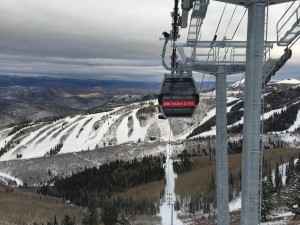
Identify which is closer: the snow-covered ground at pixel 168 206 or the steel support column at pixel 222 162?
the steel support column at pixel 222 162

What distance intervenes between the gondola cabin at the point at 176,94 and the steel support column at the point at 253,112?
28.0ft

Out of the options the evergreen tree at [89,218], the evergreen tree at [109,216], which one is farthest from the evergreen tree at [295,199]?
the evergreen tree at [89,218]

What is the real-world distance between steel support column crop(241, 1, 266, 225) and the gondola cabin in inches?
336

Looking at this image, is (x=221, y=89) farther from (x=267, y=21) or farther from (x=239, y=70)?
(x=267, y=21)

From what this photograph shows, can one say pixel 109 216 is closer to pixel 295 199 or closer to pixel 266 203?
pixel 266 203

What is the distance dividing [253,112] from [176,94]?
8672 mm

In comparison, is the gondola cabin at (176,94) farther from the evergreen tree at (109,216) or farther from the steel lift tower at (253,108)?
the evergreen tree at (109,216)

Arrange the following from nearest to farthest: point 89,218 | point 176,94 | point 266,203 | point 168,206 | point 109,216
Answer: point 176,94 → point 266,203 → point 89,218 → point 109,216 → point 168,206

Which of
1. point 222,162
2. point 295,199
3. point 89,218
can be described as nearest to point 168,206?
point 89,218

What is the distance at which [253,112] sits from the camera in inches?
566

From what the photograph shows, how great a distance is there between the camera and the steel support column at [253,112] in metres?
14.2

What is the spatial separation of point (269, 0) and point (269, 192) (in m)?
79.0

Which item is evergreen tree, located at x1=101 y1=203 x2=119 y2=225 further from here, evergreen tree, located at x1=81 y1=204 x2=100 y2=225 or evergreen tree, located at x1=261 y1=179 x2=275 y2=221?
evergreen tree, located at x1=261 y1=179 x2=275 y2=221

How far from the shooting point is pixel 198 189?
17712cm
